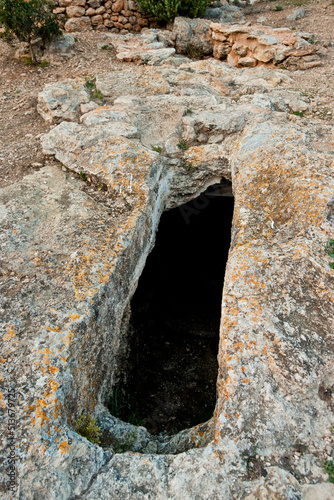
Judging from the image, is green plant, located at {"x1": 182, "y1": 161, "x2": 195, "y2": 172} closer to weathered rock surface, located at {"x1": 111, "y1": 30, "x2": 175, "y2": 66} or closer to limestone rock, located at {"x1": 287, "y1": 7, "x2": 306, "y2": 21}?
weathered rock surface, located at {"x1": 111, "y1": 30, "x2": 175, "y2": 66}

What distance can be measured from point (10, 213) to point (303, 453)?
5.21 m

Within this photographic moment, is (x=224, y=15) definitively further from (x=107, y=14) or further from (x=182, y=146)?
(x=182, y=146)

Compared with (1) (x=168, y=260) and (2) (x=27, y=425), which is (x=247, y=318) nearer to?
(2) (x=27, y=425)

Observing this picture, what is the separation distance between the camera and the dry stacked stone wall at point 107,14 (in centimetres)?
1313

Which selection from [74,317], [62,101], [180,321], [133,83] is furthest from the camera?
[180,321]

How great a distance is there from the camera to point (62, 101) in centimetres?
823

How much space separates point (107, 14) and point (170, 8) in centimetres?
253

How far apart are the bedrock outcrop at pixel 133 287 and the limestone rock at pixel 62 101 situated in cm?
14

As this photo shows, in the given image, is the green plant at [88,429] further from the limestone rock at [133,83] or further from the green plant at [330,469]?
the limestone rock at [133,83]

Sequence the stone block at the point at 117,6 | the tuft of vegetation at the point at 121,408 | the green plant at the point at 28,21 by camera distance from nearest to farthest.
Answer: the tuft of vegetation at the point at 121,408 < the green plant at the point at 28,21 < the stone block at the point at 117,6

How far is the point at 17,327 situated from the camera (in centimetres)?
420

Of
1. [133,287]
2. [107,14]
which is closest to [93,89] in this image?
[133,287]

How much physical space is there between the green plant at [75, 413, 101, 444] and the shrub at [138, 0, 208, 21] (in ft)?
44.5

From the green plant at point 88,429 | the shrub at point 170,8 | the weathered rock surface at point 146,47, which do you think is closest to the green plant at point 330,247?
the green plant at point 88,429
